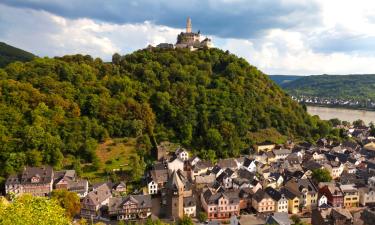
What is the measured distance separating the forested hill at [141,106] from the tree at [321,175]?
17.4 meters

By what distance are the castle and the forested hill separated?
4.81 metres

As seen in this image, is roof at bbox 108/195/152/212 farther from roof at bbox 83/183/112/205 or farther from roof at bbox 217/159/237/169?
roof at bbox 217/159/237/169

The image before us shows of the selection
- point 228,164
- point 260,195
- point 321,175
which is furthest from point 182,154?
point 321,175

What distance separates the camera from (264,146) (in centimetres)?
7306

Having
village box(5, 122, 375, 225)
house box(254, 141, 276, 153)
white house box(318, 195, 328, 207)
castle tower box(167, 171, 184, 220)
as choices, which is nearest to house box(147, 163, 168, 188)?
village box(5, 122, 375, 225)

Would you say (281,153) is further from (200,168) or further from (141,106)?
(141,106)

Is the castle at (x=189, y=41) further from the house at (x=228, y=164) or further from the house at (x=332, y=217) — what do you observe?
the house at (x=332, y=217)

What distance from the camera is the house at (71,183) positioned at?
155ft

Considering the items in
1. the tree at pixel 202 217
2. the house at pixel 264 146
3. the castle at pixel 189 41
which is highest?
the castle at pixel 189 41

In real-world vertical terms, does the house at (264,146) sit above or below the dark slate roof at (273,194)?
above

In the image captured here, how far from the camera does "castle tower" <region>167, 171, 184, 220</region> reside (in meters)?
41.7

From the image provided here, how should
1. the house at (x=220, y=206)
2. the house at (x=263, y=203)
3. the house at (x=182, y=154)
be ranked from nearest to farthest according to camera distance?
Answer: the house at (x=220, y=206) < the house at (x=263, y=203) < the house at (x=182, y=154)

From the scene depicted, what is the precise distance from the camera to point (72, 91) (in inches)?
2835

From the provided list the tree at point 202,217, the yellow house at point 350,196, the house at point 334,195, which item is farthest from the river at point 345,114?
the tree at point 202,217
